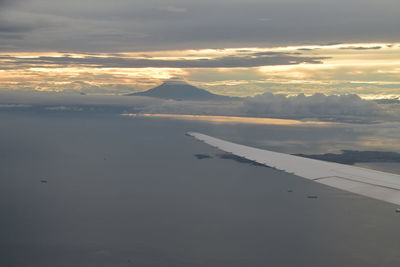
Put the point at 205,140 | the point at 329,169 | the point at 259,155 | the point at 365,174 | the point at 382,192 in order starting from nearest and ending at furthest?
the point at 382,192, the point at 365,174, the point at 329,169, the point at 259,155, the point at 205,140

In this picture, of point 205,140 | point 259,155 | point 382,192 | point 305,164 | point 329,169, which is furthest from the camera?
point 205,140

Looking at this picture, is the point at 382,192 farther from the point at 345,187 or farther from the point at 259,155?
the point at 259,155

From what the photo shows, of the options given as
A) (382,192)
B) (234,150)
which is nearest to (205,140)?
(234,150)

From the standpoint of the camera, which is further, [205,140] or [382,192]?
[205,140]

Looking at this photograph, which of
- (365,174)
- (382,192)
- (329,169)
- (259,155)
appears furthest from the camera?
(259,155)

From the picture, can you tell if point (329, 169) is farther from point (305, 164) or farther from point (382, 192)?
point (382, 192)

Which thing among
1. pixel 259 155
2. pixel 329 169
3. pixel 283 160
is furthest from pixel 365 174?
pixel 259 155
